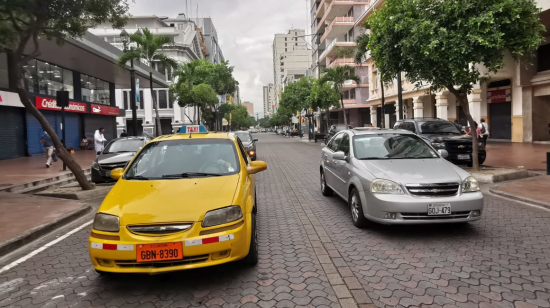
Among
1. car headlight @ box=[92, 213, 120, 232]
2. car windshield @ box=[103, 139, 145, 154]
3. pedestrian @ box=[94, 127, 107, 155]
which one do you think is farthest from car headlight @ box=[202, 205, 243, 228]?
pedestrian @ box=[94, 127, 107, 155]

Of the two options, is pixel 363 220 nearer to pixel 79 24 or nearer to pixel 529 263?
pixel 529 263

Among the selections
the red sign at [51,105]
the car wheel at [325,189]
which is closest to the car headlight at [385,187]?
the car wheel at [325,189]

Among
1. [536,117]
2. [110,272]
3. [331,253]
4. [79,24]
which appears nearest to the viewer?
[110,272]

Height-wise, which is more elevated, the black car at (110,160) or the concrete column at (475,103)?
the concrete column at (475,103)

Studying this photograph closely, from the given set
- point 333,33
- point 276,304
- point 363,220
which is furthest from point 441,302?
point 333,33

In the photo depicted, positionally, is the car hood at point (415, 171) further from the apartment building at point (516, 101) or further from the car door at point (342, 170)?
the apartment building at point (516, 101)

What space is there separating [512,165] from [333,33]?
41.1m

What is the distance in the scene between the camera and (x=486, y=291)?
358cm

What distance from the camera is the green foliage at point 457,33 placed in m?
9.19

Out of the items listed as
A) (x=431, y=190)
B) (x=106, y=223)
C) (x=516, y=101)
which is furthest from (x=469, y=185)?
(x=516, y=101)

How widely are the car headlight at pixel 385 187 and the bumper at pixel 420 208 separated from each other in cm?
8

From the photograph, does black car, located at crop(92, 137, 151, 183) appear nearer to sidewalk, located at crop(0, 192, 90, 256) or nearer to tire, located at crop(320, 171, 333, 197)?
sidewalk, located at crop(0, 192, 90, 256)

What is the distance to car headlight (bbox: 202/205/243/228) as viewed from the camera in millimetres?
3682

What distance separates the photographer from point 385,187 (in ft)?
17.2
